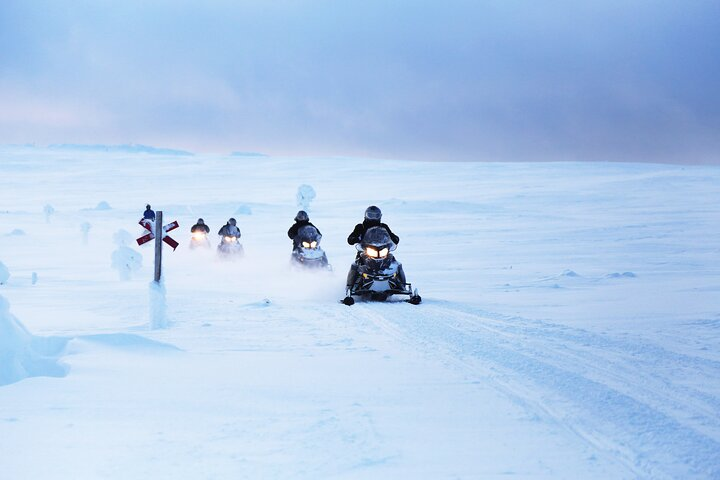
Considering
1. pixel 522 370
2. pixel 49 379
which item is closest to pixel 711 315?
pixel 522 370

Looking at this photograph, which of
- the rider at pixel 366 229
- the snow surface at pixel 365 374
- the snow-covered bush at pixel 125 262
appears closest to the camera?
the snow surface at pixel 365 374

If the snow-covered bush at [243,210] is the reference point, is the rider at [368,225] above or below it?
below

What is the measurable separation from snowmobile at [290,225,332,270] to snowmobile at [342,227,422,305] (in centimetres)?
282

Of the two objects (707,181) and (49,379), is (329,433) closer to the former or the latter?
(49,379)

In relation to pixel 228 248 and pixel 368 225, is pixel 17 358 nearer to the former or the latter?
pixel 368 225

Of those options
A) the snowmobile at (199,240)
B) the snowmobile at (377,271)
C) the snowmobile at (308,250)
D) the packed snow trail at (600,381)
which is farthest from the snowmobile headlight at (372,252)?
the snowmobile at (199,240)

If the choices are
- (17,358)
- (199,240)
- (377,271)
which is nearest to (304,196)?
(199,240)

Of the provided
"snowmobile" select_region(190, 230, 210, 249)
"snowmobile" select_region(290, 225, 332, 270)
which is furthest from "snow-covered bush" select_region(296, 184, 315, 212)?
"snowmobile" select_region(290, 225, 332, 270)

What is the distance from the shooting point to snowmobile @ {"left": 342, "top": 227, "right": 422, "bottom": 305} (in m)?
11.3

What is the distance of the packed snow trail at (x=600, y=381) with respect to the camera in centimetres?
416

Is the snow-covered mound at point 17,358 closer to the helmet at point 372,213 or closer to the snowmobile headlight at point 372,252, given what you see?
the snowmobile headlight at point 372,252

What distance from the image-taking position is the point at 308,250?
14.4 meters

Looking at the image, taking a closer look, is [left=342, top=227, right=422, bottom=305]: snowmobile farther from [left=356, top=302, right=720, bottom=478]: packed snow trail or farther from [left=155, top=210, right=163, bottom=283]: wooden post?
[left=155, top=210, right=163, bottom=283]: wooden post

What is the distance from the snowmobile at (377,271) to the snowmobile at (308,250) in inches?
111
